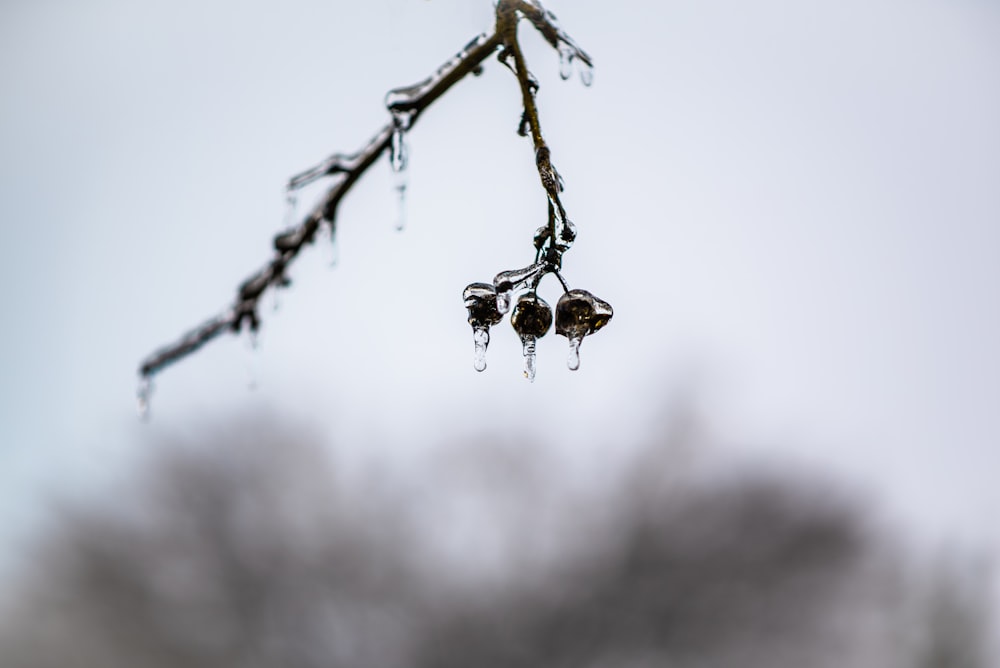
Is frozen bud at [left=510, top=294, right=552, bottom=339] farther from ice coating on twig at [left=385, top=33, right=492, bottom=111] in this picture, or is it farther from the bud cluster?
ice coating on twig at [left=385, top=33, right=492, bottom=111]

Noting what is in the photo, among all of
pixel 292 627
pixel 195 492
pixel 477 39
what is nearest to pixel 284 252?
pixel 477 39

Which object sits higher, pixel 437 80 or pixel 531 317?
pixel 437 80

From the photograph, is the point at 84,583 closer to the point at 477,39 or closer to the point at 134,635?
the point at 134,635

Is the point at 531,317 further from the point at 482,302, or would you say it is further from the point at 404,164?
the point at 404,164

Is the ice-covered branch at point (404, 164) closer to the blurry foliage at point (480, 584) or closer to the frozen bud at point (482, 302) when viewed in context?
the frozen bud at point (482, 302)

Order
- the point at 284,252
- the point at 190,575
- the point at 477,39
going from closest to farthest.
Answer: the point at 477,39 < the point at 284,252 < the point at 190,575

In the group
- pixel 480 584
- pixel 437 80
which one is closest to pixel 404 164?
pixel 437 80

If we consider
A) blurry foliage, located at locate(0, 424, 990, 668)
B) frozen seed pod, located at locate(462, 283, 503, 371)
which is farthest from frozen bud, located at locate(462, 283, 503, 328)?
blurry foliage, located at locate(0, 424, 990, 668)
